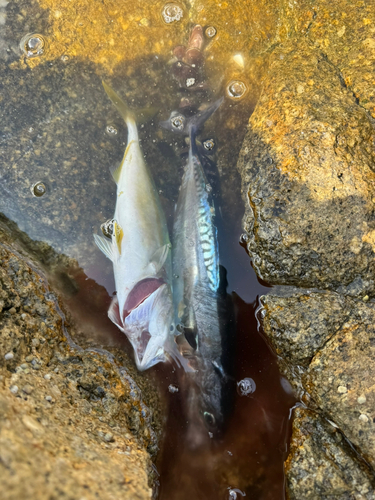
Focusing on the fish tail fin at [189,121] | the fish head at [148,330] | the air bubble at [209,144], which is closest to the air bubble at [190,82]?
the fish tail fin at [189,121]

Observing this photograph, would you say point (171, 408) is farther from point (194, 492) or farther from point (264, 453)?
point (264, 453)

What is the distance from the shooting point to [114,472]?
4.84 ft

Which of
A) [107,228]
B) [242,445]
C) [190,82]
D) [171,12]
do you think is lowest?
[242,445]

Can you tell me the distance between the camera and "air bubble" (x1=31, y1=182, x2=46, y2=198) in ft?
9.27

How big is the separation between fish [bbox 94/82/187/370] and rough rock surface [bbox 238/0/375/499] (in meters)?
0.71

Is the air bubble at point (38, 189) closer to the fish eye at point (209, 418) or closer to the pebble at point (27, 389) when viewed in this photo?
the pebble at point (27, 389)

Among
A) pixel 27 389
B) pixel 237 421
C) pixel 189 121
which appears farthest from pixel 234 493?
pixel 189 121

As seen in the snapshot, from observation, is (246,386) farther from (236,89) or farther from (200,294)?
(236,89)

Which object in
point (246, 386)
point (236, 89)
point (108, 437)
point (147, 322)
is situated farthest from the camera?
point (236, 89)

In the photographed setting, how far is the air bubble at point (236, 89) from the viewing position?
116 inches

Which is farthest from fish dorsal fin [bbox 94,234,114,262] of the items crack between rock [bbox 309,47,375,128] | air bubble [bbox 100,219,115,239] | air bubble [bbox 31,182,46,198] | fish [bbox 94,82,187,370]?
crack between rock [bbox 309,47,375,128]

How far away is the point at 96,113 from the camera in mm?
2961

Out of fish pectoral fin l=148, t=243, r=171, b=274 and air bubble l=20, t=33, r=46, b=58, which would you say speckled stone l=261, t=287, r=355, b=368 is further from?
air bubble l=20, t=33, r=46, b=58

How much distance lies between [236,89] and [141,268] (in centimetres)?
190
